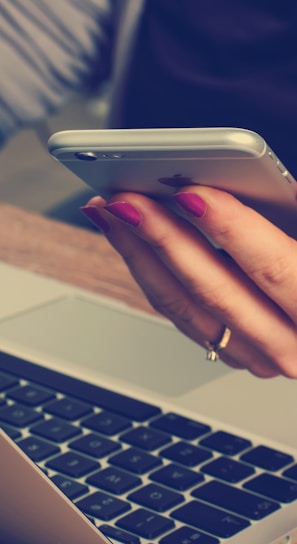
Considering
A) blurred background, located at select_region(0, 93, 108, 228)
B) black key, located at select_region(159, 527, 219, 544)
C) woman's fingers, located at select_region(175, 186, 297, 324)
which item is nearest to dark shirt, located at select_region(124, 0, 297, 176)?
woman's fingers, located at select_region(175, 186, 297, 324)

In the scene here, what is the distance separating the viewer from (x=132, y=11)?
876 millimetres

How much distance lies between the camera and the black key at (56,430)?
1.62 ft

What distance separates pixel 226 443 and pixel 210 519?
0.07 m

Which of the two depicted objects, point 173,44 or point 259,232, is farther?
point 173,44

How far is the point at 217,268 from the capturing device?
0.49 m

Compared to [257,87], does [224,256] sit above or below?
below

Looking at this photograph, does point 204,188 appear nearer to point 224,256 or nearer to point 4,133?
point 224,256

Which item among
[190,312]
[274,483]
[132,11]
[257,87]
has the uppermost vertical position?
[132,11]

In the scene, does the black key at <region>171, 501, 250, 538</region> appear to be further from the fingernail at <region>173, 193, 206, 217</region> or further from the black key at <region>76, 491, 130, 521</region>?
the fingernail at <region>173, 193, 206, 217</region>

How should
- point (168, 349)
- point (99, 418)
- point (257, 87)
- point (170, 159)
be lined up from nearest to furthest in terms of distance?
point (170, 159), point (99, 418), point (168, 349), point (257, 87)

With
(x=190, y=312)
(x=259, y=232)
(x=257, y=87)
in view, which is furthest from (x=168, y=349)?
(x=257, y=87)

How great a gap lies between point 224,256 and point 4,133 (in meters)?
0.45

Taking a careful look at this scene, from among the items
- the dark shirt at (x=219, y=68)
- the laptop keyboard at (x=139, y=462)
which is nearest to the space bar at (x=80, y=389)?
the laptop keyboard at (x=139, y=462)

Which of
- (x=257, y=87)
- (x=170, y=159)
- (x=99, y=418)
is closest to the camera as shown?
(x=170, y=159)
